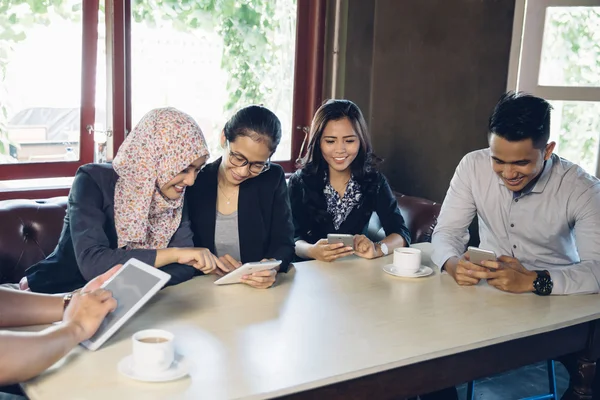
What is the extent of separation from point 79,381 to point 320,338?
578 millimetres

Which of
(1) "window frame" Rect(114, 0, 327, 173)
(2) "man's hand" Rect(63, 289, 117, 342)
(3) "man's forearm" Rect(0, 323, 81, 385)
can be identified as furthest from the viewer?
(1) "window frame" Rect(114, 0, 327, 173)

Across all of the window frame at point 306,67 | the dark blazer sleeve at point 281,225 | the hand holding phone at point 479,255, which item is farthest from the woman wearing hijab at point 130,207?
the window frame at point 306,67

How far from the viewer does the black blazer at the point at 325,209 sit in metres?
2.78

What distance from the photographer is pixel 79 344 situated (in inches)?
57.2

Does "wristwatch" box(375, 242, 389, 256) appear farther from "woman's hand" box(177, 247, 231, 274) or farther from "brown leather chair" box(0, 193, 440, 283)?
"brown leather chair" box(0, 193, 440, 283)

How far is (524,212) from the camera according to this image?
7.76 ft

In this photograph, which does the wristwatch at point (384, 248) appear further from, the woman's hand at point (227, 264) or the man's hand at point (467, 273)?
the woman's hand at point (227, 264)

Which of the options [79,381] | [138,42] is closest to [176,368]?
[79,381]

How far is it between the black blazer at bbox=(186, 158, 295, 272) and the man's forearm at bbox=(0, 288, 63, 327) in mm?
787

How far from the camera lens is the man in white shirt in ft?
6.79

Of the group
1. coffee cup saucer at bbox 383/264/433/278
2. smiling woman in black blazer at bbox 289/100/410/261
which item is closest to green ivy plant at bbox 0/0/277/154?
smiling woman in black blazer at bbox 289/100/410/261

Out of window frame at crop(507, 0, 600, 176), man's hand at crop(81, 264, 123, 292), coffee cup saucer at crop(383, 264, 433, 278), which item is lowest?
coffee cup saucer at crop(383, 264, 433, 278)

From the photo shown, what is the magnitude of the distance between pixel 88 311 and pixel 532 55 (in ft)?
9.07

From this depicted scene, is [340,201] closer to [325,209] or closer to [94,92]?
[325,209]
